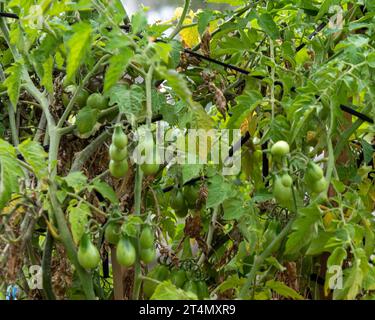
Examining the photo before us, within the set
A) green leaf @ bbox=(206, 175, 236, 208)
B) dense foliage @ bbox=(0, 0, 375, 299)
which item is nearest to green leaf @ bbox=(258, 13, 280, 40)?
dense foliage @ bbox=(0, 0, 375, 299)

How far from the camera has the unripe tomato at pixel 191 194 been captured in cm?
119

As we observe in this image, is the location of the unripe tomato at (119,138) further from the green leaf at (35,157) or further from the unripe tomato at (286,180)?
the unripe tomato at (286,180)

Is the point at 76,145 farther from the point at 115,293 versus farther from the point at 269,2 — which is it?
the point at 269,2

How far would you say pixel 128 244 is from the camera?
884mm

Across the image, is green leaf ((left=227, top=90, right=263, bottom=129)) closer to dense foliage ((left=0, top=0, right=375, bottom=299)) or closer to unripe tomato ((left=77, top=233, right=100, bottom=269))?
dense foliage ((left=0, top=0, right=375, bottom=299))

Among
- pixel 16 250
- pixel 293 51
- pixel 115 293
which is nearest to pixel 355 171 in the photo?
pixel 293 51

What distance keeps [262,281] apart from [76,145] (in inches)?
16.4

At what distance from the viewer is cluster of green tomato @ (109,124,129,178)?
868 millimetres

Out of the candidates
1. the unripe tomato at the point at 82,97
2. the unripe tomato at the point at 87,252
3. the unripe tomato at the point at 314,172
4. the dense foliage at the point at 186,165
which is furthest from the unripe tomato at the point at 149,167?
the unripe tomato at the point at 82,97

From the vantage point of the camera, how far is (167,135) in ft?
3.92

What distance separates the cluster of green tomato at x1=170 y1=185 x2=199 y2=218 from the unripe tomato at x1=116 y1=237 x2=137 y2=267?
0.31 meters

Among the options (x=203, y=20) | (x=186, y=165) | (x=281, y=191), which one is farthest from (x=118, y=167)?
(x=203, y=20)

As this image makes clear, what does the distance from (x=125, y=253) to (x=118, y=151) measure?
0.14 meters

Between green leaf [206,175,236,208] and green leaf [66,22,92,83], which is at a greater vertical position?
green leaf [66,22,92,83]
